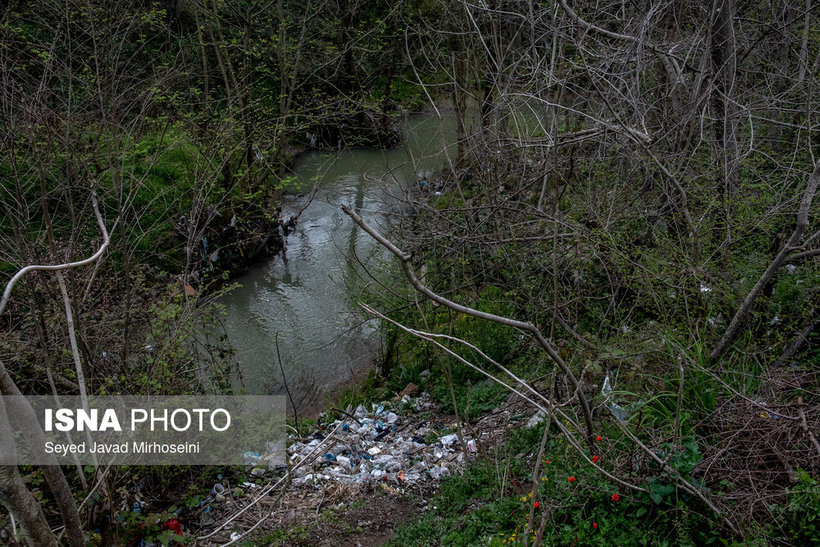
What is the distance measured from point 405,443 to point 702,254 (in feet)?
9.72

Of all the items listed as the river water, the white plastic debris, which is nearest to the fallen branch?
the white plastic debris

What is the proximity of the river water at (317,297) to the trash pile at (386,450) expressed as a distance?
107 cm

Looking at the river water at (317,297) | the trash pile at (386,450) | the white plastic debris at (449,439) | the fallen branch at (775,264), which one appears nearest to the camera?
the fallen branch at (775,264)

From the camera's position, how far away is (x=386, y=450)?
5.35 m

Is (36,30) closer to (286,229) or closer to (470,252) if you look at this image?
(286,229)

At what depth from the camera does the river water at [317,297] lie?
24.3 ft

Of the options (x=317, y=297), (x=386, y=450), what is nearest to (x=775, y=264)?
(x=386, y=450)

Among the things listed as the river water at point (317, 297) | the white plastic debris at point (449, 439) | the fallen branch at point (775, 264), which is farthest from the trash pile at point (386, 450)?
the fallen branch at point (775, 264)

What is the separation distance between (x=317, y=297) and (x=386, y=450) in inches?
160

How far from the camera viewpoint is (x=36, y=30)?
32.1 ft

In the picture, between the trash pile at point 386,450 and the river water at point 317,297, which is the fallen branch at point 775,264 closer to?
the trash pile at point 386,450

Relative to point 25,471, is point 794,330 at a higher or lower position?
higher

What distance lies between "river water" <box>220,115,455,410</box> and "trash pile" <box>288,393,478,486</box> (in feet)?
3.53

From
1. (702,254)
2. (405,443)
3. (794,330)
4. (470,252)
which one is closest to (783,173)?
(702,254)
